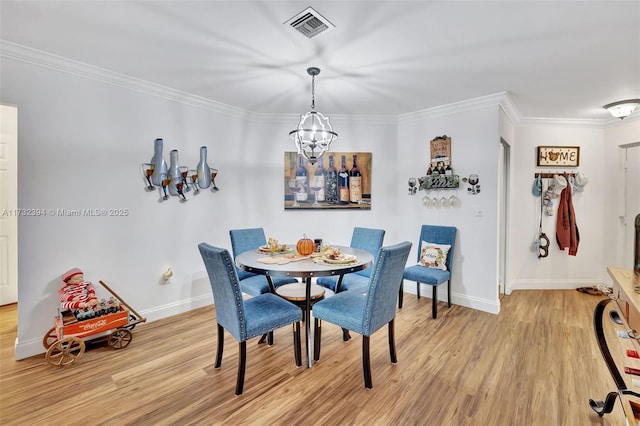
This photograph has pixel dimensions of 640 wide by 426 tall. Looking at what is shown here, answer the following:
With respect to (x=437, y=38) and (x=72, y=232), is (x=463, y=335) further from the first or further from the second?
(x=72, y=232)

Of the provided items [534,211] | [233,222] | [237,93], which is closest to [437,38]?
[237,93]

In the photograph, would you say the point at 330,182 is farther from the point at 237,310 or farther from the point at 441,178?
the point at 237,310

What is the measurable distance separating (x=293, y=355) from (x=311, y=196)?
7.70ft

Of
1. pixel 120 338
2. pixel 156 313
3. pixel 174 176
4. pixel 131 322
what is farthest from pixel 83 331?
pixel 174 176

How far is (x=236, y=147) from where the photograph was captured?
4.04m

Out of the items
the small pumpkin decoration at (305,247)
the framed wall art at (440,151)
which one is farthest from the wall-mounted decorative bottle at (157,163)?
the framed wall art at (440,151)

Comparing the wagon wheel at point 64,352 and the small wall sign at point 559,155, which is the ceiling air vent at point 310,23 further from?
the small wall sign at point 559,155

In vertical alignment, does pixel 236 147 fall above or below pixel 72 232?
above

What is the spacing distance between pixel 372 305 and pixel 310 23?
6.46 feet

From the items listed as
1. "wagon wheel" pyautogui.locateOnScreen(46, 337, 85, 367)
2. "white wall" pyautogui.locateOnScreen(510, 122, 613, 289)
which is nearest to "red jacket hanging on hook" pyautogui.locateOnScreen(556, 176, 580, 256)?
"white wall" pyautogui.locateOnScreen(510, 122, 613, 289)

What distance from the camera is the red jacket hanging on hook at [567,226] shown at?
13.9ft

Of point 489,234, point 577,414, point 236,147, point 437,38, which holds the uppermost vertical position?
point 437,38

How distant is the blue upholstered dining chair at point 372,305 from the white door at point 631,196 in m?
4.16

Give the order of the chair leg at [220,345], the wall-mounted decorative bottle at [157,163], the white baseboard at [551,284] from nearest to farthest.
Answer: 1. the chair leg at [220,345]
2. the wall-mounted decorative bottle at [157,163]
3. the white baseboard at [551,284]
